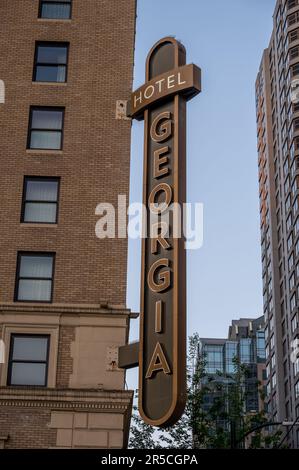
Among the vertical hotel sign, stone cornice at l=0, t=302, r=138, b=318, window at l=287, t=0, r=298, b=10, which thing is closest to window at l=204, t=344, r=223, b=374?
window at l=287, t=0, r=298, b=10

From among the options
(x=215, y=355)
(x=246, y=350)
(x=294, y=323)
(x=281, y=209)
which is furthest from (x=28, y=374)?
(x=215, y=355)

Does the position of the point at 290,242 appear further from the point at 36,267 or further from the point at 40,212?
the point at 36,267

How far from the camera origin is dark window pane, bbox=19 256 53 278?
2570 cm

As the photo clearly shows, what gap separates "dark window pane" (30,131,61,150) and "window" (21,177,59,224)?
47.9 inches

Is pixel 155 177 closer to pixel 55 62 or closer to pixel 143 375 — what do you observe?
pixel 143 375

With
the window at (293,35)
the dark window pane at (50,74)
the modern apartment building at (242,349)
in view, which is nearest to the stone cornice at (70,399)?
the dark window pane at (50,74)

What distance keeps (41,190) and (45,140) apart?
1.87 meters

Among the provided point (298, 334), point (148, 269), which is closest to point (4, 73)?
point (148, 269)

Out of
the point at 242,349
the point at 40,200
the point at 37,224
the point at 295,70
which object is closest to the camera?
the point at 37,224

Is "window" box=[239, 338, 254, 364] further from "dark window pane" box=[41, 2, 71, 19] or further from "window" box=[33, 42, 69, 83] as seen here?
"window" box=[33, 42, 69, 83]

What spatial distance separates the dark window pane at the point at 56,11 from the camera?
2972 cm

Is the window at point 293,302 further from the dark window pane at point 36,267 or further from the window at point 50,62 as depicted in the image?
the dark window pane at point 36,267

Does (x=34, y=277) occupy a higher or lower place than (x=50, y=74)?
lower

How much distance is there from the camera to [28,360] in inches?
966
